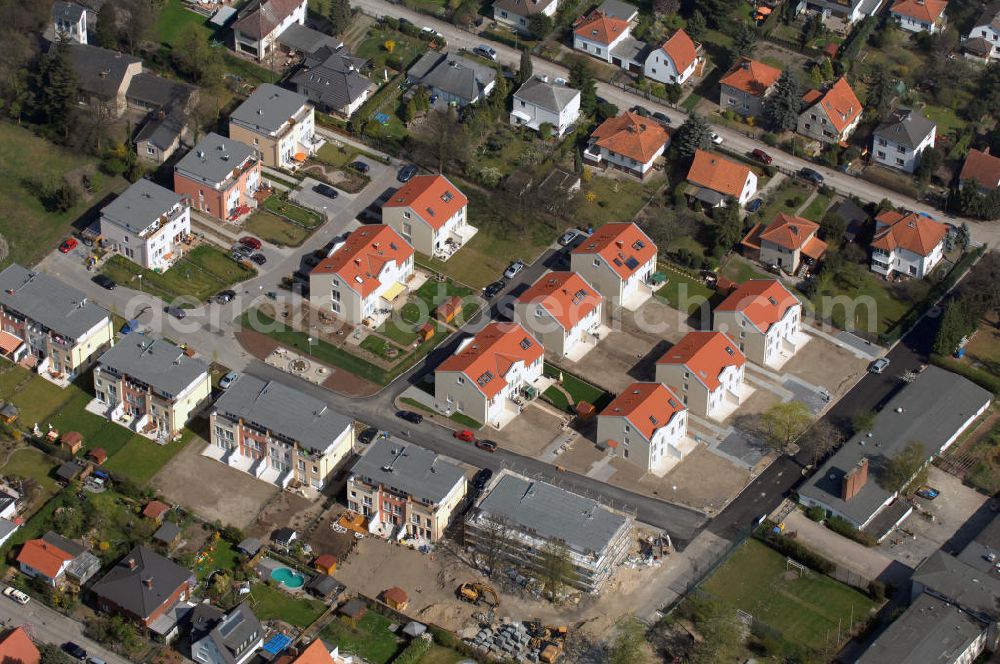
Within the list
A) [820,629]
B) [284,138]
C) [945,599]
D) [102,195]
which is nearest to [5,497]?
[102,195]

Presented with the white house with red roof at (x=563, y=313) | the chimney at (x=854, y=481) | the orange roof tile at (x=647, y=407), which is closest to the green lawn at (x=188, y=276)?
the white house with red roof at (x=563, y=313)

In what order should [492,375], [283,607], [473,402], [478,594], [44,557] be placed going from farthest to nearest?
[473,402]
[492,375]
[478,594]
[44,557]
[283,607]

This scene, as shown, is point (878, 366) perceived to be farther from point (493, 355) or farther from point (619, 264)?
point (493, 355)

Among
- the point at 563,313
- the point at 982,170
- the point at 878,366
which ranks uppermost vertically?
the point at 982,170

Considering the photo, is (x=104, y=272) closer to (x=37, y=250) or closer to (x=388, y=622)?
(x=37, y=250)

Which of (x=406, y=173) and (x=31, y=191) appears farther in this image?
(x=406, y=173)

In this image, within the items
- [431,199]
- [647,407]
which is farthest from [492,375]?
[431,199]

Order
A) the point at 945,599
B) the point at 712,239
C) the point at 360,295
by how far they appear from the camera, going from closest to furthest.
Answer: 1. the point at 945,599
2. the point at 360,295
3. the point at 712,239
